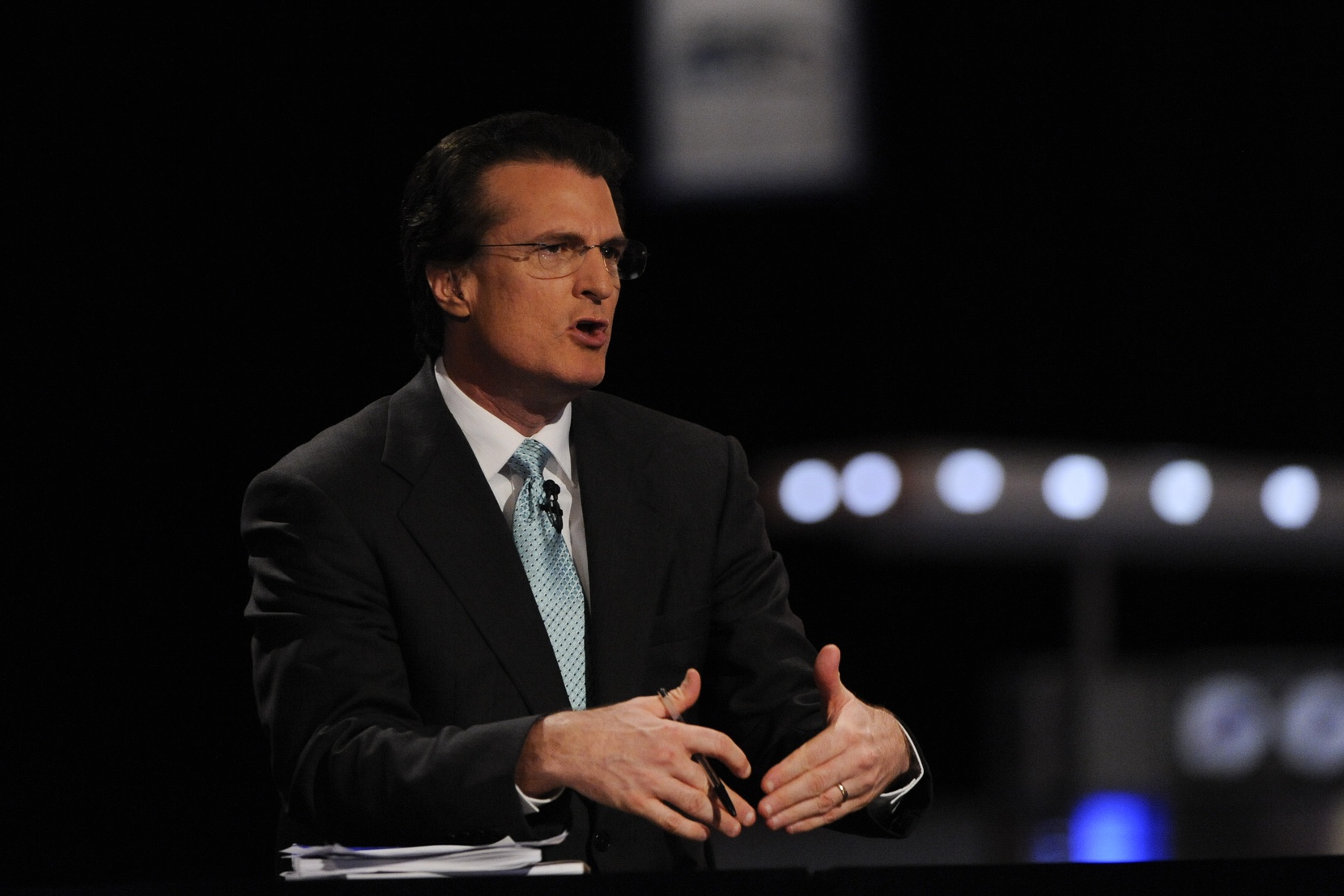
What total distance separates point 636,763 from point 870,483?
2877mm

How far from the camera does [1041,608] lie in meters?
5.26

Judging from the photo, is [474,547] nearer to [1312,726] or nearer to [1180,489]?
[1180,489]

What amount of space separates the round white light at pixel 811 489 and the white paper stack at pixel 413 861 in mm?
2597

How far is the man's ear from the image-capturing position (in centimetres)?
192

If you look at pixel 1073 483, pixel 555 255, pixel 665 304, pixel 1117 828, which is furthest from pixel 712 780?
pixel 1073 483

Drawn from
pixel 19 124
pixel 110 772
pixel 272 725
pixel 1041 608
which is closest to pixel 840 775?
pixel 272 725

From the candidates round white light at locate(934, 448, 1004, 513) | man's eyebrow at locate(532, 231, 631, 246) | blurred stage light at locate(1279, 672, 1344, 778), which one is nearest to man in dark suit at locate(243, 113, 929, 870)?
man's eyebrow at locate(532, 231, 631, 246)

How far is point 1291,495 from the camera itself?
483 cm

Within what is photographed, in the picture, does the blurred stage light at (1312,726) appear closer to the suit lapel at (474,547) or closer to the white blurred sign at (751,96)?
the white blurred sign at (751,96)

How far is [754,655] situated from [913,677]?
309 centimetres

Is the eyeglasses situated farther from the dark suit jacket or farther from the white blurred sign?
the white blurred sign

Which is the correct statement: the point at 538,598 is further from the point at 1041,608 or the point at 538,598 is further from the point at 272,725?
the point at 1041,608

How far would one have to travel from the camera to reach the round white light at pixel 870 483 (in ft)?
13.7

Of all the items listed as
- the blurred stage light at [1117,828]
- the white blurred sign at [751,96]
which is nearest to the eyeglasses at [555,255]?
the white blurred sign at [751,96]
